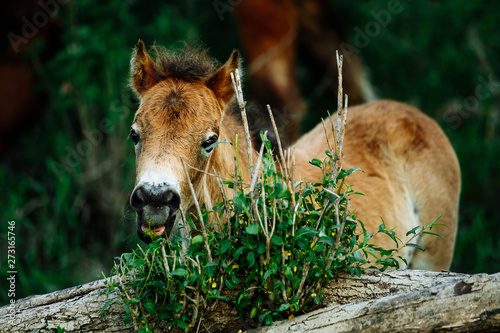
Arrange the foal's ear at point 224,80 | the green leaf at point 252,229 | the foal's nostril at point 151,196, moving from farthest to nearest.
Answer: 1. the foal's ear at point 224,80
2. the foal's nostril at point 151,196
3. the green leaf at point 252,229

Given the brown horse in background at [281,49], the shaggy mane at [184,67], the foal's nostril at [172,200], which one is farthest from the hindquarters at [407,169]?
the brown horse in background at [281,49]

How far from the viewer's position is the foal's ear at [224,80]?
3.55 meters

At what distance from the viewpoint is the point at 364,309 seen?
8.00 feet

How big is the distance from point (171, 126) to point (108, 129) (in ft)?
13.7

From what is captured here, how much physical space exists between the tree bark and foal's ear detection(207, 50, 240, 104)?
1500 millimetres

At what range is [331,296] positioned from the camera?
2.67 m

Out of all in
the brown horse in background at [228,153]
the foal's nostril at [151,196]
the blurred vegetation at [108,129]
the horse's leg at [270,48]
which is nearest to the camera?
the foal's nostril at [151,196]

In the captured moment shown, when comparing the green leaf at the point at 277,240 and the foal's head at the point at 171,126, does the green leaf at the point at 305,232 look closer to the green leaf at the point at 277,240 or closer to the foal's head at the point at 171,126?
the green leaf at the point at 277,240

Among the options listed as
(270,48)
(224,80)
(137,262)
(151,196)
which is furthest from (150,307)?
(270,48)

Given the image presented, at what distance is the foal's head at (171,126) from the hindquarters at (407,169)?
127 centimetres

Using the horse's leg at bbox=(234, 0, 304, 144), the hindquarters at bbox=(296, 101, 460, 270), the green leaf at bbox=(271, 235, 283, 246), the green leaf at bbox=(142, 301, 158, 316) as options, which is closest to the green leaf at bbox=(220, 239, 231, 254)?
the green leaf at bbox=(271, 235, 283, 246)

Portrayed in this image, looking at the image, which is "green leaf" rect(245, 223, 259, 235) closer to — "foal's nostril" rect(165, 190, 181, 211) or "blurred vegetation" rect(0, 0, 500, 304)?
"foal's nostril" rect(165, 190, 181, 211)

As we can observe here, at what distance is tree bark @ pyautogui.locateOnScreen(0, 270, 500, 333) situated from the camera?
227 cm

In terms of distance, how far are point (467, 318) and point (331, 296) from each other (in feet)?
2.20
